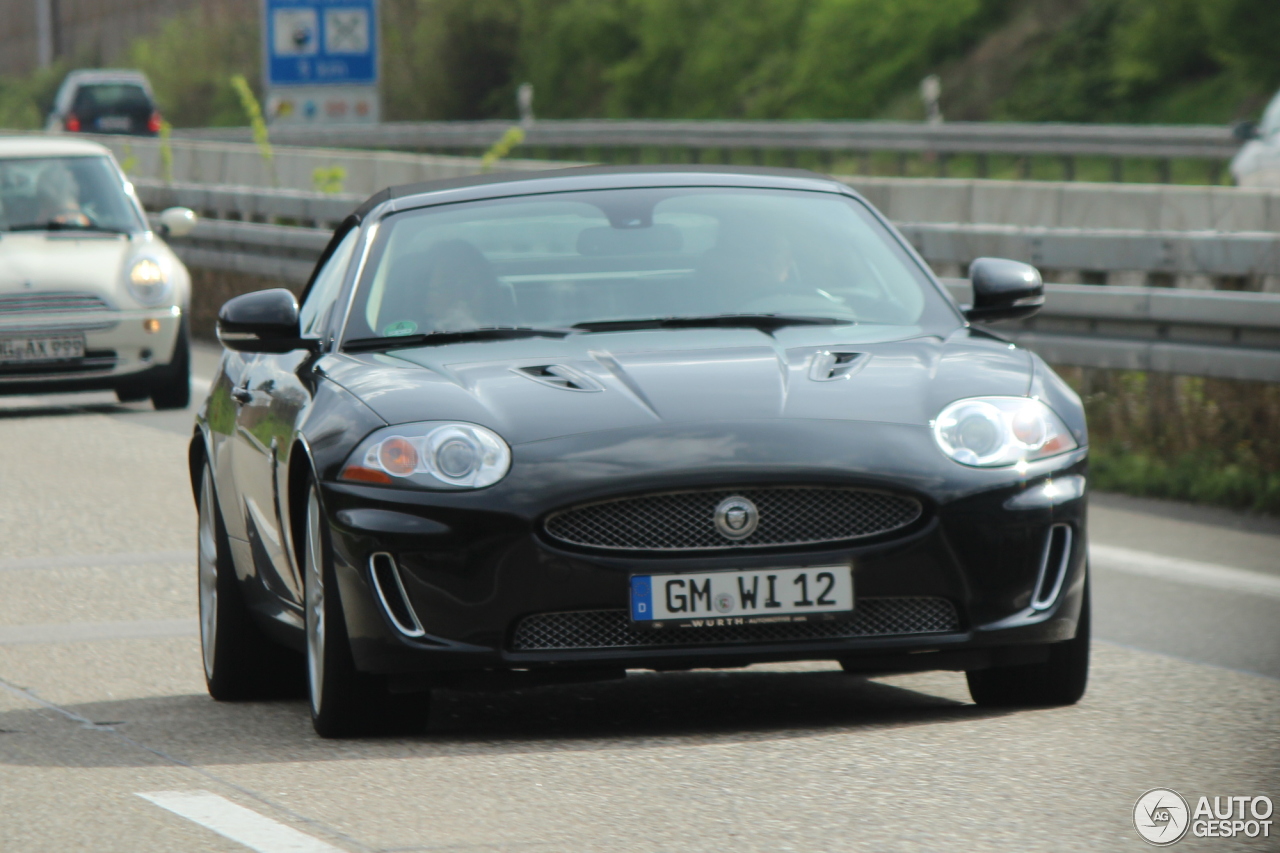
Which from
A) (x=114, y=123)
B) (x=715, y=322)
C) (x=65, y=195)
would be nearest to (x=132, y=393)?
(x=65, y=195)

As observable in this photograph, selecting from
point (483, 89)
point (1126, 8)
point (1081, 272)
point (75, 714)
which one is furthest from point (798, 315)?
point (483, 89)

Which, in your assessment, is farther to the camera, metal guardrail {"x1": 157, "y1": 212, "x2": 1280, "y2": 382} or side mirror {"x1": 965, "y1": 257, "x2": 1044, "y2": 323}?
metal guardrail {"x1": 157, "y1": 212, "x2": 1280, "y2": 382}

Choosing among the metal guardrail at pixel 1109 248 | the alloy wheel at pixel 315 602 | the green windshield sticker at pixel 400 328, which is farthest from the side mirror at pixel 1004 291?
the metal guardrail at pixel 1109 248

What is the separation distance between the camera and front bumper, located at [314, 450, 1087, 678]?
18.1ft

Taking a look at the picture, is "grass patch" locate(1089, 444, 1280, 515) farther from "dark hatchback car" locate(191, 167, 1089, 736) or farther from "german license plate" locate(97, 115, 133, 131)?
"german license plate" locate(97, 115, 133, 131)

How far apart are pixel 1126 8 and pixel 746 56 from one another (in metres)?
11.5

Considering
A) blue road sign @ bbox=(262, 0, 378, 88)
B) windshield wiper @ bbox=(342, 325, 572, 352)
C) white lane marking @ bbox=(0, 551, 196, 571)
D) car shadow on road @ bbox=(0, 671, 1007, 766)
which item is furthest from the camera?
blue road sign @ bbox=(262, 0, 378, 88)

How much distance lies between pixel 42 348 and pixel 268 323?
899 cm

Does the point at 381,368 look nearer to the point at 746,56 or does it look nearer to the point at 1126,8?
the point at 1126,8

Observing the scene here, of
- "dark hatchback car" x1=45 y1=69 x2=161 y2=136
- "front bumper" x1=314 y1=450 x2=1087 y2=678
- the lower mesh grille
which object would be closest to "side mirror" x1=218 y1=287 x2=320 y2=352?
"front bumper" x1=314 y1=450 x2=1087 y2=678

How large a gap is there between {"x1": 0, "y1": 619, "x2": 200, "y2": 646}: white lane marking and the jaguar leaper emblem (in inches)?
112
